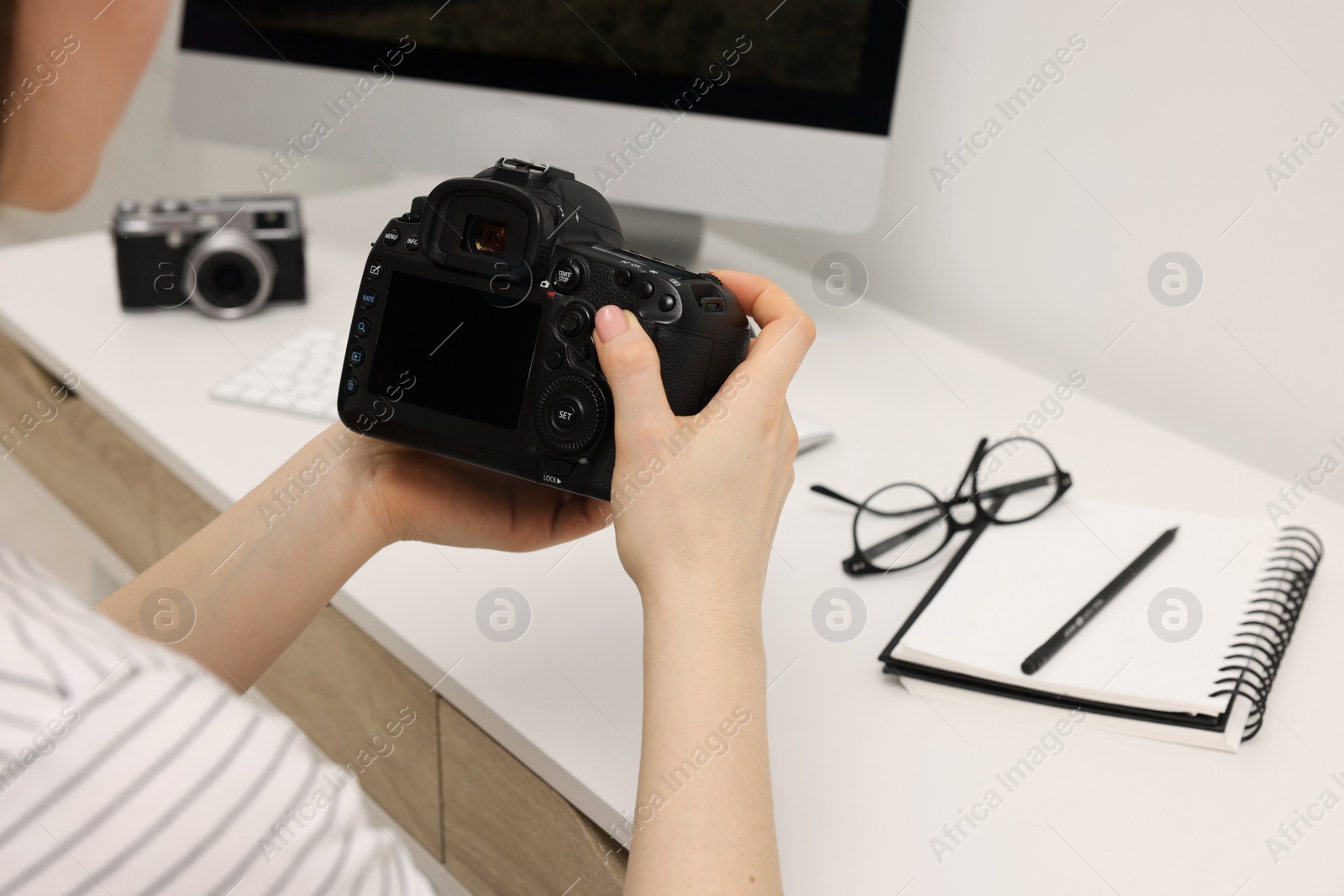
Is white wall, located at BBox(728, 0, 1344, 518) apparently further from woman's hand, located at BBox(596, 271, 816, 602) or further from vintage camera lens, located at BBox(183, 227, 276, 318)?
vintage camera lens, located at BBox(183, 227, 276, 318)

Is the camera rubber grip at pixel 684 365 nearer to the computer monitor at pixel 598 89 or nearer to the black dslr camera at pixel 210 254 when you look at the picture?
the computer monitor at pixel 598 89

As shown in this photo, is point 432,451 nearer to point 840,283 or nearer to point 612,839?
point 612,839

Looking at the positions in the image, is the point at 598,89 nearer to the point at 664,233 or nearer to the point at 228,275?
the point at 664,233

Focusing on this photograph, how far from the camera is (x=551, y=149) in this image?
909mm

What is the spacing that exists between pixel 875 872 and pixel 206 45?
0.99 m

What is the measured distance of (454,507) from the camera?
0.59 m

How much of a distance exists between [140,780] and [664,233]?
0.79 metres

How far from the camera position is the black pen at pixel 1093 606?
0.54 m

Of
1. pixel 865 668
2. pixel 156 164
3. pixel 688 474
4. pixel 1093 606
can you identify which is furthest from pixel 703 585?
pixel 156 164

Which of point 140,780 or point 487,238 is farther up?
point 487,238

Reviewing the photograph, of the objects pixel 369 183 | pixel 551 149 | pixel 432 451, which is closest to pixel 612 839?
pixel 432 451

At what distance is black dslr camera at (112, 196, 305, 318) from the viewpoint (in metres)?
0.92

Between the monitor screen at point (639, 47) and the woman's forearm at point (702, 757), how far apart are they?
0.54 metres

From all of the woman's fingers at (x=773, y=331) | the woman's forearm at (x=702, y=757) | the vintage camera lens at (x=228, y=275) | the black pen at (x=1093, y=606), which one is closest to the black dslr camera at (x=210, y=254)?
the vintage camera lens at (x=228, y=275)
